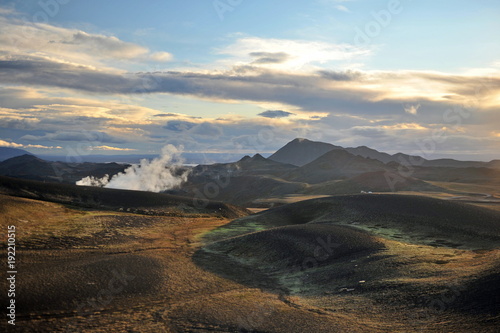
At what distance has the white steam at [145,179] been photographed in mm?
95875

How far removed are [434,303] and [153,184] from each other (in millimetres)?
102561

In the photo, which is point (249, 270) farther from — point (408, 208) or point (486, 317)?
point (408, 208)

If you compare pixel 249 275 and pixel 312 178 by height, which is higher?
pixel 312 178

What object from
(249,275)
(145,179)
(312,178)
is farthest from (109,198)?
(312,178)

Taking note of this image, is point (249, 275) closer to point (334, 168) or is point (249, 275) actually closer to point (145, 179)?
point (145, 179)

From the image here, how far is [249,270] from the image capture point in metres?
23.9

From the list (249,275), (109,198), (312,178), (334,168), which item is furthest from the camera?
(334,168)

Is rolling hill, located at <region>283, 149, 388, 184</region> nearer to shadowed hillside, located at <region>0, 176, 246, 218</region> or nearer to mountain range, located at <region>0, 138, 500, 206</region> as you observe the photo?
mountain range, located at <region>0, 138, 500, 206</region>

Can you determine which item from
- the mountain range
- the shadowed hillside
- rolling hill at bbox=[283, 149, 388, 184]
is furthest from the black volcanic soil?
rolling hill at bbox=[283, 149, 388, 184]

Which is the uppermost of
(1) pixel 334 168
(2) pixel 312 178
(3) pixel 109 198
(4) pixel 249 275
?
(1) pixel 334 168

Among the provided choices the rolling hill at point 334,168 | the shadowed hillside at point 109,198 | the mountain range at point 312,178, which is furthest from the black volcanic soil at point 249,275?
the rolling hill at point 334,168

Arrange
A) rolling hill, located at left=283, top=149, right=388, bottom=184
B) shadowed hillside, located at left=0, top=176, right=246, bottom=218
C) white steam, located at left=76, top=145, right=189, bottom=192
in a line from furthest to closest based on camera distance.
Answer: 1. rolling hill, located at left=283, top=149, right=388, bottom=184
2. white steam, located at left=76, top=145, right=189, bottom=192
3. shadowed hillside, located at left=0, top=176, right=246, bottom=218

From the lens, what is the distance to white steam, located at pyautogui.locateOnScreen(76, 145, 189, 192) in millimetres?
95875

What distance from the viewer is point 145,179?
4240 inches
